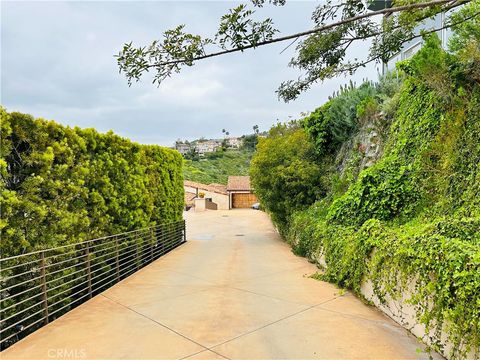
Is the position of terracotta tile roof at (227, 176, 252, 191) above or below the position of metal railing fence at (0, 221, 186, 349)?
above

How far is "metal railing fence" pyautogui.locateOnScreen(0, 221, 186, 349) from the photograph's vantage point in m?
4.00

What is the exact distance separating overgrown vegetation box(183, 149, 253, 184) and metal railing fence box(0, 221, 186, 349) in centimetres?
5025

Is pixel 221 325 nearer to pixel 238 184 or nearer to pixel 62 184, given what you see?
pixel 62 184

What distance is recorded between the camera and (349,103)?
11.3 metres

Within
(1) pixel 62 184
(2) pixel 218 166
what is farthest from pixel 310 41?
(2) pixel 218 166

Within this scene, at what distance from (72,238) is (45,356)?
2.21 metres

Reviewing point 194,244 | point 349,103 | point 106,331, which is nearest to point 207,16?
point 106,331

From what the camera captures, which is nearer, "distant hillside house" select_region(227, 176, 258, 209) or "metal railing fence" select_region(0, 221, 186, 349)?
"metal railing fence" select_region(0, 221, 186, 349)

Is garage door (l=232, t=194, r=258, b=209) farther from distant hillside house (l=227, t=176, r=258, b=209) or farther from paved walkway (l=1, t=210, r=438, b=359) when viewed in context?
paved walkway (l=1, t=210, r=438, b=359)

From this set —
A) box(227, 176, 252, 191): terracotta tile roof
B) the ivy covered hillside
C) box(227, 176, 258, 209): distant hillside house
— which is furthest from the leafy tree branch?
box(227, 176, 252, 191): terracotta tile roof

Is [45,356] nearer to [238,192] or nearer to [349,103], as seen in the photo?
[349,103]

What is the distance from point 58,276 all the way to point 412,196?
6.17m

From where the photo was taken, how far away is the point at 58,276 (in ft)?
A: 16.4

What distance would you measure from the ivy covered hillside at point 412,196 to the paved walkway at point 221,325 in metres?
0.50
